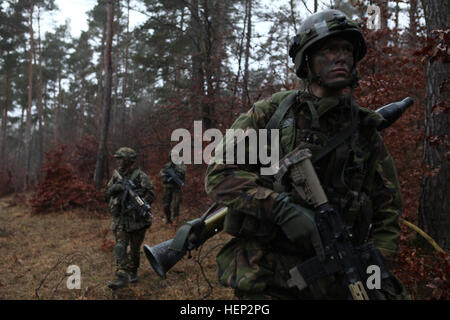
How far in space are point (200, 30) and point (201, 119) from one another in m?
3.15

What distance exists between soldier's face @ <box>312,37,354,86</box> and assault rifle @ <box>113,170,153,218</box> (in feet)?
14.7

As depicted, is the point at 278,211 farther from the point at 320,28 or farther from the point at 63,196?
the point at 63,196

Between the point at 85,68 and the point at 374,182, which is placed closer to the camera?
the point at 374,182

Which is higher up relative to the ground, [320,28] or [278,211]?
[320,28]

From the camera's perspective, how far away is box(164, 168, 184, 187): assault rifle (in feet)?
33.0

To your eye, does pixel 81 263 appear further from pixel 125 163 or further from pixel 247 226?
pixel 247 226

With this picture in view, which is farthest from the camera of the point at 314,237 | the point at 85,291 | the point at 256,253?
the point at 85,291

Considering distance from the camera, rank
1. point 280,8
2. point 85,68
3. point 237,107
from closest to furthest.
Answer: point 280,8 < point 237,107 < point 85,68

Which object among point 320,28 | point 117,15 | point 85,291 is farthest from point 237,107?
point 117,15

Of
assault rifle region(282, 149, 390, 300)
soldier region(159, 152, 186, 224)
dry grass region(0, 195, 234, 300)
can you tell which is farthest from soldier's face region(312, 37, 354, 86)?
soldier region(159, 152, 186, 224)

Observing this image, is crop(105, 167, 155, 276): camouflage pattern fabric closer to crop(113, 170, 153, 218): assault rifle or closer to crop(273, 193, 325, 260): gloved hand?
crop(113, 170, 153, 218): assault rifle

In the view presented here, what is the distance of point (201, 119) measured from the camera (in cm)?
1104

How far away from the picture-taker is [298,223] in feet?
5.40

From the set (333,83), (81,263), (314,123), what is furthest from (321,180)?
(81,263)
